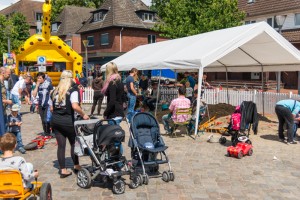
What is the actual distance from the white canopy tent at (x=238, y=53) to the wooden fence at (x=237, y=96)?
126 centimetres

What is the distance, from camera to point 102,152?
5.77m

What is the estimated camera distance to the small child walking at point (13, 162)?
422 cm

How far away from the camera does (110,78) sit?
714 centimetres

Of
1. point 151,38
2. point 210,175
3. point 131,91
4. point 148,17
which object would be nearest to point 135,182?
point 210,175

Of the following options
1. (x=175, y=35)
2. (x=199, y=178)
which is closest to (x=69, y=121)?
(x=199, y=178)

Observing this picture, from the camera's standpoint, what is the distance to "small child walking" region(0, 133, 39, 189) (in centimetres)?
422

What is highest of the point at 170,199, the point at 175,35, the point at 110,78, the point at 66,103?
the point at 175,35

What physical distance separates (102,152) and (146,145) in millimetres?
848

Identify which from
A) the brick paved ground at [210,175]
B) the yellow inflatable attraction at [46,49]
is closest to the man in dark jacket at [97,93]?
the brick paved ground at [210,175]

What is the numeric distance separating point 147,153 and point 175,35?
920 inches

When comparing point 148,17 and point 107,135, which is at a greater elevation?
point 148,17

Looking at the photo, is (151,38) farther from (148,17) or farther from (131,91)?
(131,91)

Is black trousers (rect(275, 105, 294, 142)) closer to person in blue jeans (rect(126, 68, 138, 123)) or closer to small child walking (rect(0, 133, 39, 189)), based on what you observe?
person in blue jeans (rect(126, 68, 138, 123))

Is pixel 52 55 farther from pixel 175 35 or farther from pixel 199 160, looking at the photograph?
pixel 199 160
